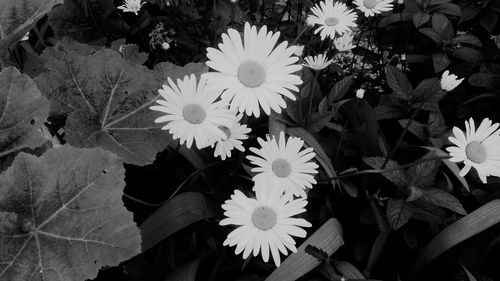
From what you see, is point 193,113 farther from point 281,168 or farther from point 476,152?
point 476,152

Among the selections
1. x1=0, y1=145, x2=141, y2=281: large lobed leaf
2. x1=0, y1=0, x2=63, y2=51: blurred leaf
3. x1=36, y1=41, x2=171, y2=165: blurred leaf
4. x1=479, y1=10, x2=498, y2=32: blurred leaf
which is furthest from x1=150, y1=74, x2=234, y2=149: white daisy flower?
x1=479, y1=10, x2=498, y2=32: blurred leaf

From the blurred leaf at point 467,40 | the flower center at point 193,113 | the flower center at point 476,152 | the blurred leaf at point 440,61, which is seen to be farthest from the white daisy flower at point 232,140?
the blurred leaf at point 467,40

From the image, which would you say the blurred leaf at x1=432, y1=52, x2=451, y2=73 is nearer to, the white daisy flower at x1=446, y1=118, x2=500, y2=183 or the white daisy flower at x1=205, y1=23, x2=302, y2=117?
the white daisy flower at x1=446, y1=118, x2=500, y2=183

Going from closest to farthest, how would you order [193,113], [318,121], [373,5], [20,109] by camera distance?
A: [20,109] → [193,113] → [318,121] → [373,5]

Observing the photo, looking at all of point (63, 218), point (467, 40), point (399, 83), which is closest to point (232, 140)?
point (63, 218)

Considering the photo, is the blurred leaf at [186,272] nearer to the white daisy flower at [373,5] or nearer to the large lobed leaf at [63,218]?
the large lobed leaf at [63,218]
